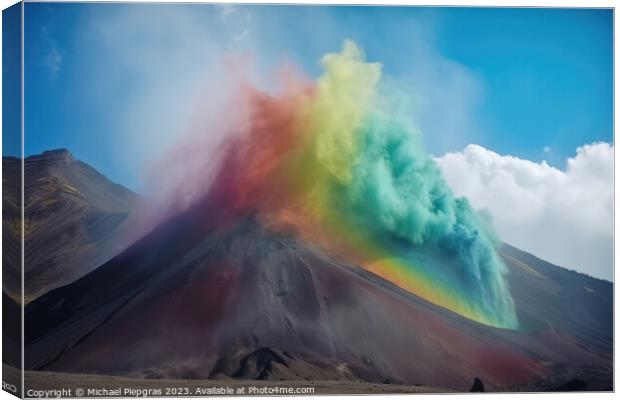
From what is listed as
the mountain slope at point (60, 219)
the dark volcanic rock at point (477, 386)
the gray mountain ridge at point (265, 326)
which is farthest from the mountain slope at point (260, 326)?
the mountain slope at point (60, 219)

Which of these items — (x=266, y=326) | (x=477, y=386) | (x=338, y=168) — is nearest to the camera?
(x=266, y=326)

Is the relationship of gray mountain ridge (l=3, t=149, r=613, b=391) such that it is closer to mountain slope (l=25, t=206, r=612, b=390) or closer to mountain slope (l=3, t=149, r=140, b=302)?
mountain slope (l=25, t=206, r=612, b=390)

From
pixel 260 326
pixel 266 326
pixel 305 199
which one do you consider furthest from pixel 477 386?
pixel 305 199

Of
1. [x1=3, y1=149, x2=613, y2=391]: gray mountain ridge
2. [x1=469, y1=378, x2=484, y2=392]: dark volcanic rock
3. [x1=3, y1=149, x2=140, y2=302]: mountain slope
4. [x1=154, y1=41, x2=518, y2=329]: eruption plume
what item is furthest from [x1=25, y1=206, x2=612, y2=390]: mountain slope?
[x1=154, y1=41, x2=518, y2=329]: eruption plume

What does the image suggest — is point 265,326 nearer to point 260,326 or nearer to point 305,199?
point 260,326

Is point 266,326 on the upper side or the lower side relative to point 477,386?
upper

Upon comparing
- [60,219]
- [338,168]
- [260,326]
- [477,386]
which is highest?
[338,168]
